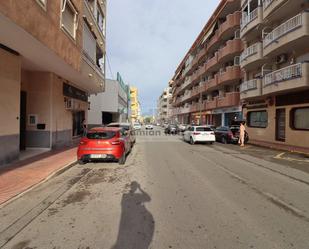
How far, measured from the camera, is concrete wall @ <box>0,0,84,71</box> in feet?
24.2

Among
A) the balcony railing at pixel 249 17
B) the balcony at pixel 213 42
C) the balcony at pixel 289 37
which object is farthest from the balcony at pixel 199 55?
the balcony at pixel 289 37

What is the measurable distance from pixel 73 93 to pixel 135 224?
622 inches

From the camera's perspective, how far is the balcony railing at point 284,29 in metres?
17.0

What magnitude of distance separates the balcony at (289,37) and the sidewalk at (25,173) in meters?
15.5

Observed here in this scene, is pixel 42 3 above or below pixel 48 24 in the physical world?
above

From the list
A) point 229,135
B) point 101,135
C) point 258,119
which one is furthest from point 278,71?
point 101,135

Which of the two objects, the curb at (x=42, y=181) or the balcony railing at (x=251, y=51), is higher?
the balcony railing at (x=251, y=51)

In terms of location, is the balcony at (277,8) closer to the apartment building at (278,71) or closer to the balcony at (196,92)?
the apartment building at (278,71)

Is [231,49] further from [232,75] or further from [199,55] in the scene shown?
[199,55]

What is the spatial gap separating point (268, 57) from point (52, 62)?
17.8 m

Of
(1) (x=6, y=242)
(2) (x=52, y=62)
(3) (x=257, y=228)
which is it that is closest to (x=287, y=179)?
(3) (x=257, y=228)

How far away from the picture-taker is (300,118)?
19.7m

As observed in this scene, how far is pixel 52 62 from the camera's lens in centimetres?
1221

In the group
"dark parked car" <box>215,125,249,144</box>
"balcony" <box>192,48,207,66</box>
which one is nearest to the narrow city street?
"dark parked car" <box>215,125,249,144</box>
